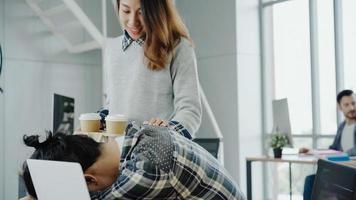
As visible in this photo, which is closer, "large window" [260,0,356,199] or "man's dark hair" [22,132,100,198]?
"man's dark hair" [22,132,100,198]

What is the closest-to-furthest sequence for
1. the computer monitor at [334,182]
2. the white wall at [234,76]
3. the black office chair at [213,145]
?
the computer monitor at [334,182] < the black office chair at [213,145] < the white wall at [234,76]

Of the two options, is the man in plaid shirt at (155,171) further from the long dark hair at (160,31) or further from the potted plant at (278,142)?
the potted plant at (278,142)

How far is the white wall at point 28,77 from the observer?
486 centimetres

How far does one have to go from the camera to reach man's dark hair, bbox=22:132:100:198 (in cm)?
97

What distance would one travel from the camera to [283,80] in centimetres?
563

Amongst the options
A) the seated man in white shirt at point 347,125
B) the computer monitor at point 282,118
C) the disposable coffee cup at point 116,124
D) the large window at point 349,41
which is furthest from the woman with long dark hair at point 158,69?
the large window at point 349,41

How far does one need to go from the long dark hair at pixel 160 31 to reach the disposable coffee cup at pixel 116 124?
184mm

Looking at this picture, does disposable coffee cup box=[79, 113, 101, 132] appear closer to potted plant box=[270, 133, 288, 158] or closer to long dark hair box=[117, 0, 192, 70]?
long dark hair box=[117, 0, 192, 70]

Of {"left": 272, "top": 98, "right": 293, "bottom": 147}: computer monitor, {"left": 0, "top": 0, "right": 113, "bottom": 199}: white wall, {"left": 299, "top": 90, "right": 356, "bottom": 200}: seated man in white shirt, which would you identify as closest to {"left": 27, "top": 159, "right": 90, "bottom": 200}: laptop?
Result: {"left": 272, "top": 98, "right": 293, "bottom": 147}: computer monitor

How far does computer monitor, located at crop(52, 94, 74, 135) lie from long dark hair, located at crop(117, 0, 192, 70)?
6.02ft

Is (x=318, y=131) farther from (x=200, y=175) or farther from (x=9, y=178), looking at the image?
(x=200, y=175)

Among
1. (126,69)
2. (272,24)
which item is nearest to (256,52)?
(272,24)

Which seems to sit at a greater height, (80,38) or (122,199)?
(80,38)

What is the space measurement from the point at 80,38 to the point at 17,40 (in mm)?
638
